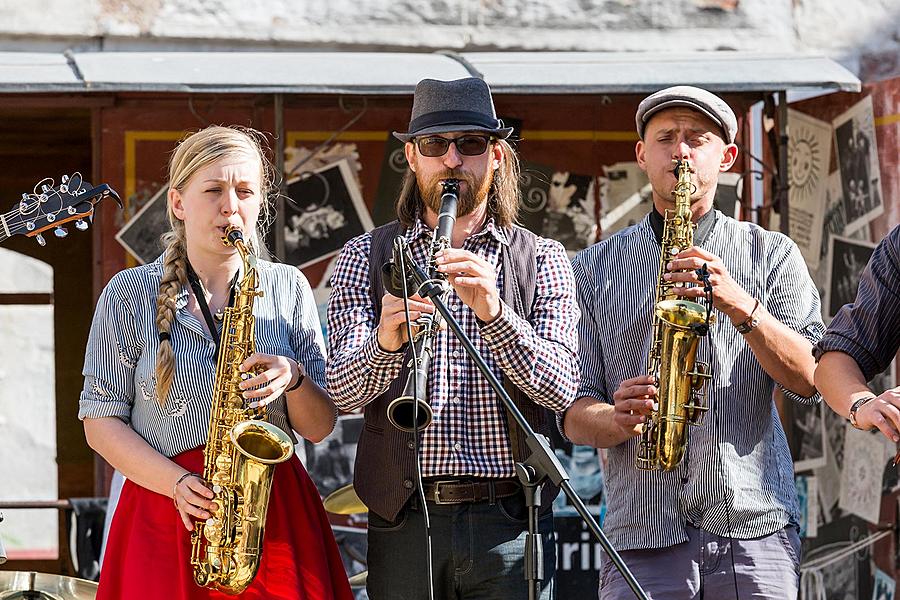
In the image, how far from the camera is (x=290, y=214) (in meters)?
7.16

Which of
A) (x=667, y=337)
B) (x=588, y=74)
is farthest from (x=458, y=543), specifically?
(x=588, y=74)

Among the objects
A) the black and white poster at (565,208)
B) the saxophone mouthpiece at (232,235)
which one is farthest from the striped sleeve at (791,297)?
the black and white poster at (565,208)

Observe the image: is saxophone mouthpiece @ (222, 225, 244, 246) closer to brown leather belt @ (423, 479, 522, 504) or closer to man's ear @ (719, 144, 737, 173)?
brown leather belt @ (423, 479, 522, 504)

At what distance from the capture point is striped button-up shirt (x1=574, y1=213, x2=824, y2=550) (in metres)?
4.01

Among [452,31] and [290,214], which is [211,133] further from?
[452,31]

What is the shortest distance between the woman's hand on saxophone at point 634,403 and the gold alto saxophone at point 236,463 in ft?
3.15

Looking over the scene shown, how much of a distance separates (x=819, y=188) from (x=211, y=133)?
447 centimetres

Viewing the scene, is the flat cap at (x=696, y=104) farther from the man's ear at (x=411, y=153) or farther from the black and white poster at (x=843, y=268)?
the black and white poster at (x=843, y=268)

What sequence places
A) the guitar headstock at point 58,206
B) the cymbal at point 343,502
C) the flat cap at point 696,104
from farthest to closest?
the cymbal at point 343,502
the guitar headstock at point 58,206
the flat cap at point 696,104

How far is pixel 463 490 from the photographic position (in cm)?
373

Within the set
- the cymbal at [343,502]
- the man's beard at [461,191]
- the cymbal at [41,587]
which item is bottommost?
the cymbal at [41,587]

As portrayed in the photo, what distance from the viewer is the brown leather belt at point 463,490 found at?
3727 mm

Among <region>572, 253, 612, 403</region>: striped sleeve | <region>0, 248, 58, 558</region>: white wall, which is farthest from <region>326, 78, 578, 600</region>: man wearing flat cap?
<region>0, 248, 58, 558</region>: white wall

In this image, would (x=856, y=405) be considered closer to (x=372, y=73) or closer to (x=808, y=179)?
(x=372, y=73)
